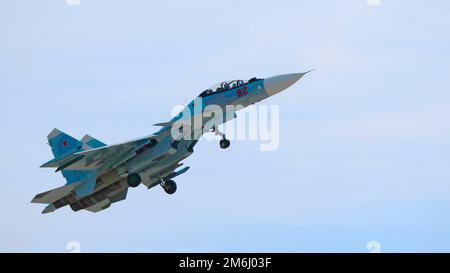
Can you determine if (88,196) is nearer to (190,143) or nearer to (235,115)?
(190,143)

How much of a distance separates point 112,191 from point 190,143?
396 cm

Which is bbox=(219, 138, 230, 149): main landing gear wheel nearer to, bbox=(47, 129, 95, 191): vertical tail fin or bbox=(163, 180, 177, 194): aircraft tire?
bbox=(163, 180, 177, 194): aircraft tire

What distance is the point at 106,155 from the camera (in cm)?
3841

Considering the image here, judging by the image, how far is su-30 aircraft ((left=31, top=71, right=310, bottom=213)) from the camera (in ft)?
123

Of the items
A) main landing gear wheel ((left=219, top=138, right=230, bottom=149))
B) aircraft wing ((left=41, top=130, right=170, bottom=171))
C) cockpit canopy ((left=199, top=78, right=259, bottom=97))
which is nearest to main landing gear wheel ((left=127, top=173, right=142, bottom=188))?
aircraft wing ((left=41, top=130, right=170, bottom=171))

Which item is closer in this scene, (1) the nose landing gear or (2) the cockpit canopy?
(1) the nose landing gear

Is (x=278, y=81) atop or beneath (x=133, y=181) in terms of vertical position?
atop

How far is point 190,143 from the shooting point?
39.2 m

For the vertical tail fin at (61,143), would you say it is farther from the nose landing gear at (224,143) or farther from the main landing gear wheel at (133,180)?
the nose landing gear at (224,143)

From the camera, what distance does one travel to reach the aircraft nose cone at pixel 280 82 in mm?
36562

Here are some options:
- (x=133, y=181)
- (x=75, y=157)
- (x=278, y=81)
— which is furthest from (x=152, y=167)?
(x=278, y=81)

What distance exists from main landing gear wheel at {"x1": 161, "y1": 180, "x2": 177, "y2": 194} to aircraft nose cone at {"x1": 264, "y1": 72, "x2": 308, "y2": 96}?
673cm

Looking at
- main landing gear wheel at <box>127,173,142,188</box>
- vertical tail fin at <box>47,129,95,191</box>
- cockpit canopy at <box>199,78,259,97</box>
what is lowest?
main landing gear wheel at <box>127,173,142,188</box>

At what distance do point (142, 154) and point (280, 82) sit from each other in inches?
261
